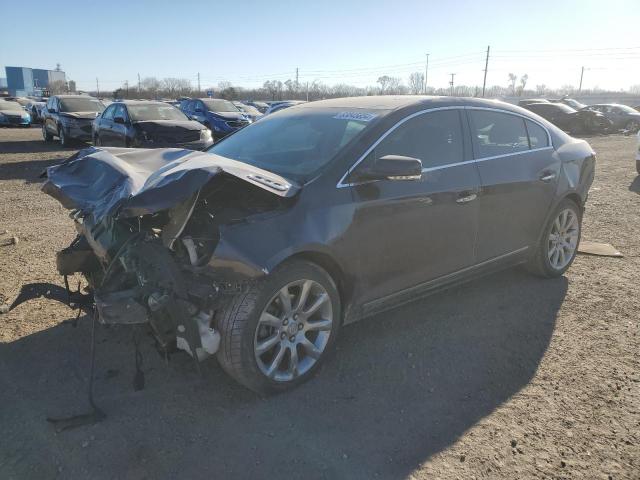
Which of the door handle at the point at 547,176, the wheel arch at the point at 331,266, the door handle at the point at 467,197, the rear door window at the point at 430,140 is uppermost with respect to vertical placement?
the rear door window at the point at 430,140

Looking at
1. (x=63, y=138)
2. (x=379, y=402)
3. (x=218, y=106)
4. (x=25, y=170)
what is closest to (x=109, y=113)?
(x=25, y=170)

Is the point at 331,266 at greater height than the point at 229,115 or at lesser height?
lesser

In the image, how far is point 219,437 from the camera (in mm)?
2785

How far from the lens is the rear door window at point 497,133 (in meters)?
4.23

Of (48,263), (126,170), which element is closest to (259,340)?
(126,170)

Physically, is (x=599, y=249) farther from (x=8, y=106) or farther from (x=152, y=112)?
(x=8, y=106)

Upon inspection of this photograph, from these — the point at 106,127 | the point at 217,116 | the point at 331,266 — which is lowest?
the point at 331,266

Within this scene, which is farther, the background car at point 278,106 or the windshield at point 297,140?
the background car at point 278,106

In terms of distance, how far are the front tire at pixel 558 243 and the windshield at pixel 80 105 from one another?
55.4 ft

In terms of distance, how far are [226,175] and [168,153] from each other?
3.19 ft

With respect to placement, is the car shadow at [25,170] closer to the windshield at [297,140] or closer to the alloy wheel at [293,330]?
the windshield at [297,140]

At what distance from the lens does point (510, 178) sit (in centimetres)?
436

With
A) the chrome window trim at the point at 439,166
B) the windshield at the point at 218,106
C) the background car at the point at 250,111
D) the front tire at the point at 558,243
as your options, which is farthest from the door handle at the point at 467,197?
the background car at the point at 250,111

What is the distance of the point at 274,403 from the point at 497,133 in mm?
2985
